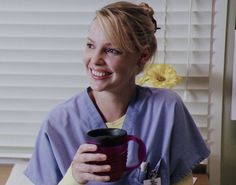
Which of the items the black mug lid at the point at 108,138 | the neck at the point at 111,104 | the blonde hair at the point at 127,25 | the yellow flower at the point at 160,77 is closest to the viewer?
the black mug lid at the point at 108,138

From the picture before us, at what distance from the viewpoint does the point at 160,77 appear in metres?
1.37

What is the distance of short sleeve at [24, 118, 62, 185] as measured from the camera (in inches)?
43.4

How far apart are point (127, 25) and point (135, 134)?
0.98 feet

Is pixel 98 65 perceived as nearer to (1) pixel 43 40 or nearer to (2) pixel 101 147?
(2) pixel 101 147

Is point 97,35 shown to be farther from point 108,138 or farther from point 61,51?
point 61,51

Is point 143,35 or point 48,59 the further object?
point 48,59

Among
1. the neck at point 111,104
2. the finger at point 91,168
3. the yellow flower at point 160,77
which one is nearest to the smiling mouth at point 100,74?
the neck at point 111,104

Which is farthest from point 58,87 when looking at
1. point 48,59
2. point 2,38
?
point 2,38

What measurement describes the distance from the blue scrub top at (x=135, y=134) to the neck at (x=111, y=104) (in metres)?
0.02

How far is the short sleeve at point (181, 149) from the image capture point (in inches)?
44.9

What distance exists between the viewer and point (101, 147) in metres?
0.90

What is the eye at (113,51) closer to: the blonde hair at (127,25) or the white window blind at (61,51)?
the blonde hair at (127,25)

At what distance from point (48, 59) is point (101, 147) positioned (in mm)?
644

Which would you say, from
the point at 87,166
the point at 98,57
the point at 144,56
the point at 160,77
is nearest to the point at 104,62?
the point at 98,57
